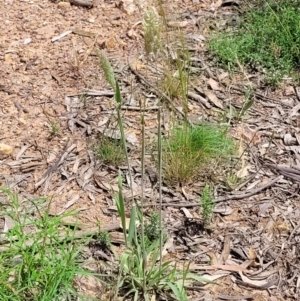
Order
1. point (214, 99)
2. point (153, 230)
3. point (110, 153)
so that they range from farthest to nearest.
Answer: point (214, 99), point (110, 153), point (153, 230)

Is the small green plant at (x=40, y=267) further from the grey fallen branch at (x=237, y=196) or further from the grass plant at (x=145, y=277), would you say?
Answer: the grey fallen branch at (x=237, y=196)

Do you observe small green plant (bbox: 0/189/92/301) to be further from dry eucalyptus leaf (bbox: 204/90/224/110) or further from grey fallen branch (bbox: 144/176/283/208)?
dry eucalyptus leaf (bbox: 204/90/224/110)

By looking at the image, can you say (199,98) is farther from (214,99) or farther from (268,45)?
(268,45)

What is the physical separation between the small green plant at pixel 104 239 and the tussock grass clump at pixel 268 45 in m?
1.32

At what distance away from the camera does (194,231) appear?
103 inches

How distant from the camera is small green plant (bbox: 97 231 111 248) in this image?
2516 millimetres

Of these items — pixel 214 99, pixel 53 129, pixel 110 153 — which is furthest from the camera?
pixel 214 99

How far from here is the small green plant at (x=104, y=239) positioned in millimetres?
2516

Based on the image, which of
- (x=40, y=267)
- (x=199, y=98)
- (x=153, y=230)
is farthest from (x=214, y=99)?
(x=40, y=267)

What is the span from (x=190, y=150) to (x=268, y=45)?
1023mm

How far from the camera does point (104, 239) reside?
253 centimetres

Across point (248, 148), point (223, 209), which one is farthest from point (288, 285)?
point (248, 148)

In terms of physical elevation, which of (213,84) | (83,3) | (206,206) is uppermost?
(83,3)

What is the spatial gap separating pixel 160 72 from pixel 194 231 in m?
1.09
